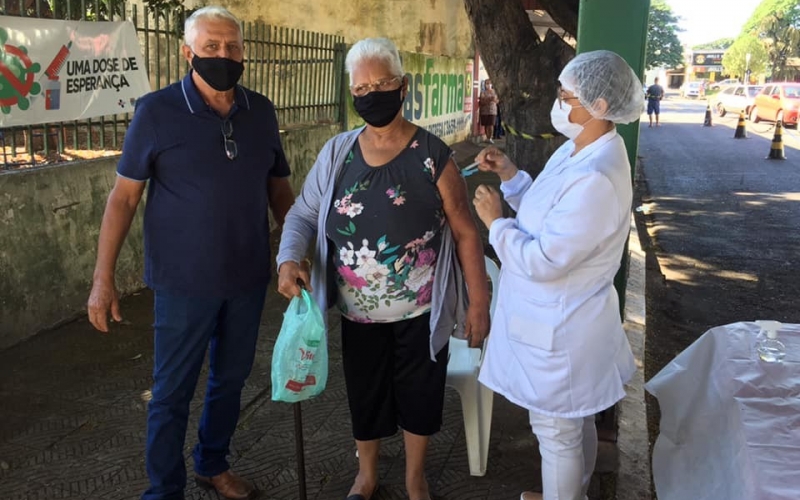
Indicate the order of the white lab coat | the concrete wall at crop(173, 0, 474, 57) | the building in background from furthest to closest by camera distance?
the building in background < the concrete wall at crop(173, 0, 474, 57) < the white lab coat

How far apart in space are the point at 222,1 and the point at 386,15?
4941 millimetres

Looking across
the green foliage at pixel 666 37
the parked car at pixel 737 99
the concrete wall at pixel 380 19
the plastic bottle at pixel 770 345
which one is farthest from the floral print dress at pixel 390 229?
the green foliage at pixel 666 37

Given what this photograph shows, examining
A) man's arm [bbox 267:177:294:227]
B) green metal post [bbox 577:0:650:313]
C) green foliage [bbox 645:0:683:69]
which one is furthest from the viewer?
green foliage [bbox 645:0:683:69]

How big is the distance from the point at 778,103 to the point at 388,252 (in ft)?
87.3

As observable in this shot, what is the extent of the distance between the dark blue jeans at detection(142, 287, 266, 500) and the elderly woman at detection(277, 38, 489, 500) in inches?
12.2

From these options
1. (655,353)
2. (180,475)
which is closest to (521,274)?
(180,475)

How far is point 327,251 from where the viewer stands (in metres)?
2.64

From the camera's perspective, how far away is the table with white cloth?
1.88m

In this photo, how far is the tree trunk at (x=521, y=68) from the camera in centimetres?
606

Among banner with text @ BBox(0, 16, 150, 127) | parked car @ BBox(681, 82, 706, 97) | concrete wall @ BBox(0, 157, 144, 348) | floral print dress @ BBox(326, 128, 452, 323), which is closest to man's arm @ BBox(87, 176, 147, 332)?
floral print dress @ BBox(326, 128, 452, 323)

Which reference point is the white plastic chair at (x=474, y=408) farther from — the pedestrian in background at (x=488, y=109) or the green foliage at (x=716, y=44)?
the green foliage at (x=716, y=44)

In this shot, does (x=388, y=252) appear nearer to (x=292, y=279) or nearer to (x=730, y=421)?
(x=292, y=279)

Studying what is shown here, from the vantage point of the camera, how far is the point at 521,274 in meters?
2.42

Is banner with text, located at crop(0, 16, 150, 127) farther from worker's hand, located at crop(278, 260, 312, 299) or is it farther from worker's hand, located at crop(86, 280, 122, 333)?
worker's hand, located at crop(278, 260, 312, 299)
